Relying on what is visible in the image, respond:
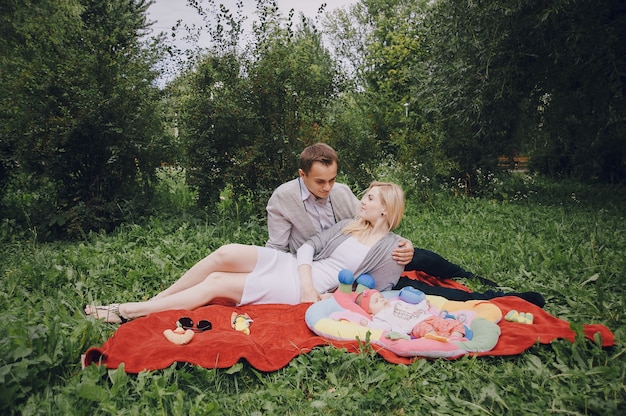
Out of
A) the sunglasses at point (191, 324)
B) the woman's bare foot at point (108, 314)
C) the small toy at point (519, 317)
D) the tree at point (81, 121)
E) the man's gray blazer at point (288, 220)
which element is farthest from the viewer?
the tree at point (81, 121)

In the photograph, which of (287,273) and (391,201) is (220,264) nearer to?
(287,273)

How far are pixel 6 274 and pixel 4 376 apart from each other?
2598 mm

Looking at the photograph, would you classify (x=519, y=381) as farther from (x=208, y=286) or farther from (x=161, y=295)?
(x=161, y=295)

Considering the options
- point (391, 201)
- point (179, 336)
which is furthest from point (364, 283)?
point (179, 336)

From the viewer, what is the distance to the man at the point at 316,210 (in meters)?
4.06

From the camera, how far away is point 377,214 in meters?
3.91

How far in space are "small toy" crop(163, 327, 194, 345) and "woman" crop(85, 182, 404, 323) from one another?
52 cm

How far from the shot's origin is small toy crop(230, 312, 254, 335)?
3.20 meters

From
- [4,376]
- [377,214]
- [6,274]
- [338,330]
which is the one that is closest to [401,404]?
[338,330]

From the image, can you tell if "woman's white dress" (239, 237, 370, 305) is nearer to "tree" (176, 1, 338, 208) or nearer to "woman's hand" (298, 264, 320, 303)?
"woman's hand" (298, 264, 320, 303)

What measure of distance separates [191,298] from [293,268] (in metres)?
0.91

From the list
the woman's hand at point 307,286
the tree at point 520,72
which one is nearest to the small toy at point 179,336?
the woman's hand at point 307,286

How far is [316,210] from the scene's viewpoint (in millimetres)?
4461

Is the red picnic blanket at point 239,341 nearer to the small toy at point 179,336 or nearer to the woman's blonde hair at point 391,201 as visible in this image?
the small toy at point 179,336
